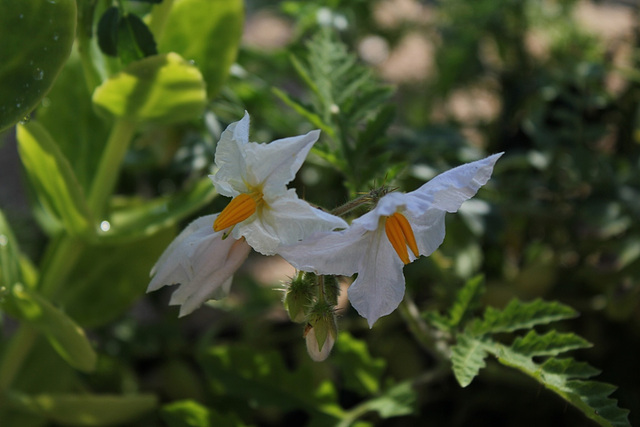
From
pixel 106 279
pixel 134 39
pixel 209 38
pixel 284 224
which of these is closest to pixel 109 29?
pixel 134 39

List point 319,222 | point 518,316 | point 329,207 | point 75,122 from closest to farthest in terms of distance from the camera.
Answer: point 319,222 → point 518,316 → point 75,122 → point 329,207

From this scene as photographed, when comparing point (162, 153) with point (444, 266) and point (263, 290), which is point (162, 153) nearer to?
point (263, 290)

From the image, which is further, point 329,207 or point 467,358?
point 329,207

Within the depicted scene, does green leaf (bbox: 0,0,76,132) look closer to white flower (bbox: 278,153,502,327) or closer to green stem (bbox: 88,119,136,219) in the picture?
green stem (bbox: 88,119,136,219)

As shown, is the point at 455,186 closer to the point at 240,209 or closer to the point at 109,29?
the point at 240,209

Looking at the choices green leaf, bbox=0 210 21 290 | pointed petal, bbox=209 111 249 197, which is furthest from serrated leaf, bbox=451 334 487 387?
green leaf, bbox=0 210 21 290

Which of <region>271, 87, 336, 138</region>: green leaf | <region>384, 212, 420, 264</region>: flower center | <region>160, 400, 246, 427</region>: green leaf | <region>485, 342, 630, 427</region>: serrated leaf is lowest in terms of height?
<region>160, 400, 246, 427</region>: green leaf

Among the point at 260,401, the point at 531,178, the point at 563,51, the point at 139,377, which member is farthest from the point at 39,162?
the point at 563,51
